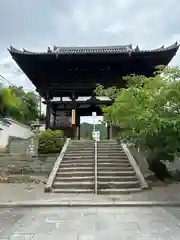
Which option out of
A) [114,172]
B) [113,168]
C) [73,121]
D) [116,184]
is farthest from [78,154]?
[73,121]

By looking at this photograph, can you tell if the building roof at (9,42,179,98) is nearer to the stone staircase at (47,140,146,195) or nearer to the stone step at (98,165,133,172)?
the stone staircase at (47,140,146,195)

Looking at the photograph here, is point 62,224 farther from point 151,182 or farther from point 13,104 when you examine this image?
point 13,104

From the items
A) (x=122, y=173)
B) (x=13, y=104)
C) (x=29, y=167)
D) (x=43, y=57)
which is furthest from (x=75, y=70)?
(x=122, y=173)

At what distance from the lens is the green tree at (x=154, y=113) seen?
9445 millimetres

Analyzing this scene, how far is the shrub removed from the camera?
655 inches

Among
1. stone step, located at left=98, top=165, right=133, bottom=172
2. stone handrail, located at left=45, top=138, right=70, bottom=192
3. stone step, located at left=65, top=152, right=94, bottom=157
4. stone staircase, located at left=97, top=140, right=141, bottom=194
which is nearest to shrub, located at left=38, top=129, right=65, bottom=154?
stone handrail, located at left=45, top=138, right=70, bottom=192

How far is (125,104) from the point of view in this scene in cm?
1059

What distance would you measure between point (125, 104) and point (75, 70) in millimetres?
11788

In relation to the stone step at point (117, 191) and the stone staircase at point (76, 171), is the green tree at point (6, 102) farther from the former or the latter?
the stone step at point (117, 191)

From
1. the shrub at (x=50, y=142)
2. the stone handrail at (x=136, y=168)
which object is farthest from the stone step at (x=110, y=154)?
the shrub at (x=50, y=142)

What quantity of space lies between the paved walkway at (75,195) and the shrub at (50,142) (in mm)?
4968

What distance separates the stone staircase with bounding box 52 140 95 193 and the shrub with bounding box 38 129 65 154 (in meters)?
0.68

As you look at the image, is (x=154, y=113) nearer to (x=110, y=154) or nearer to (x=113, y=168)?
(x=113, y=168)

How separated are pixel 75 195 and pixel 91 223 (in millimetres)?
3788
